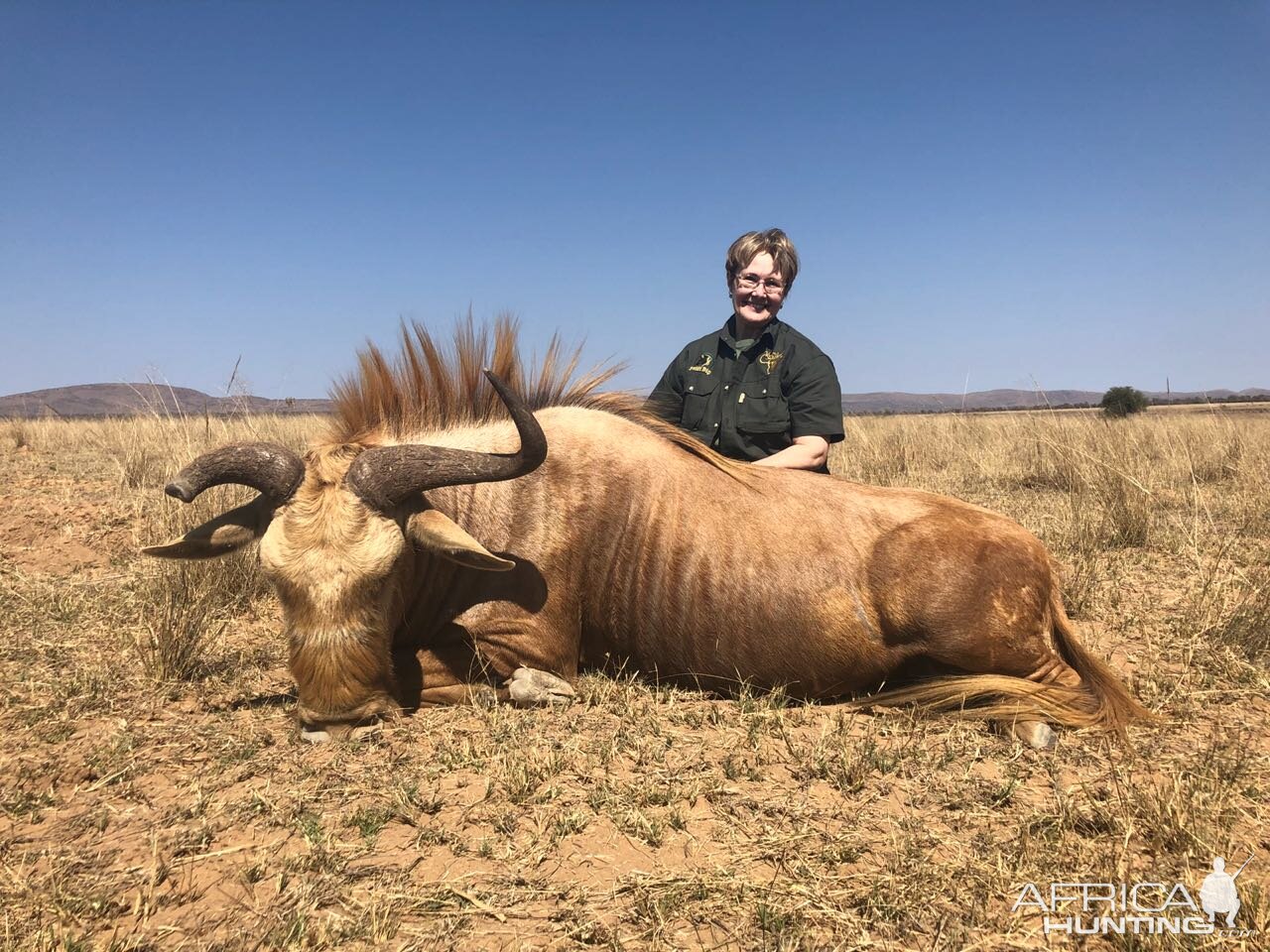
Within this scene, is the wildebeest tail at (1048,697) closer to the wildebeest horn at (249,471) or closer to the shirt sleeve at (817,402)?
the shirt sleeve at (817,402)

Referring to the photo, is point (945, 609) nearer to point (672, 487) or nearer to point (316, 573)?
point (672, 487)

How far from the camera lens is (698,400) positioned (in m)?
5.46

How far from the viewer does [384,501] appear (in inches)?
129

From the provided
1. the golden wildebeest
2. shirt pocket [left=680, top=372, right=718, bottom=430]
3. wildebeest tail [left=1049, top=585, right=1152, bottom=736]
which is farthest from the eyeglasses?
wildebeest tail [left=1049, top=585, right=1152, bottom=736]

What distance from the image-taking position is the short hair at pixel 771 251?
211 inches

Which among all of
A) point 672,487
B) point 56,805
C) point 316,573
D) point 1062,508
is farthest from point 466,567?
point 1062,508

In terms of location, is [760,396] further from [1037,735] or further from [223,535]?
[223,535]

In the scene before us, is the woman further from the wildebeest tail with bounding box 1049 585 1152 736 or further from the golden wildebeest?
the wildebeest tail with bounding box 1049 585 1152 736

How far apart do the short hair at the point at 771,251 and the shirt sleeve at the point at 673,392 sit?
82 cm

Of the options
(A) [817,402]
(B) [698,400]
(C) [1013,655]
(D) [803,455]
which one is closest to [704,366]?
(B) [698,400]

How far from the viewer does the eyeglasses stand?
17.5ft

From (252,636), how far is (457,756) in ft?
7.81

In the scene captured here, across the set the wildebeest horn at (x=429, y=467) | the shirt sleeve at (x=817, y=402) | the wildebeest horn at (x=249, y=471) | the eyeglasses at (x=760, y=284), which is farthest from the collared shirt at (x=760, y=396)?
the wildebeest horn at (x=249, y=471)

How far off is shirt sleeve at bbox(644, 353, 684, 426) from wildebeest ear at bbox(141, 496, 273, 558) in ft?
9.30
